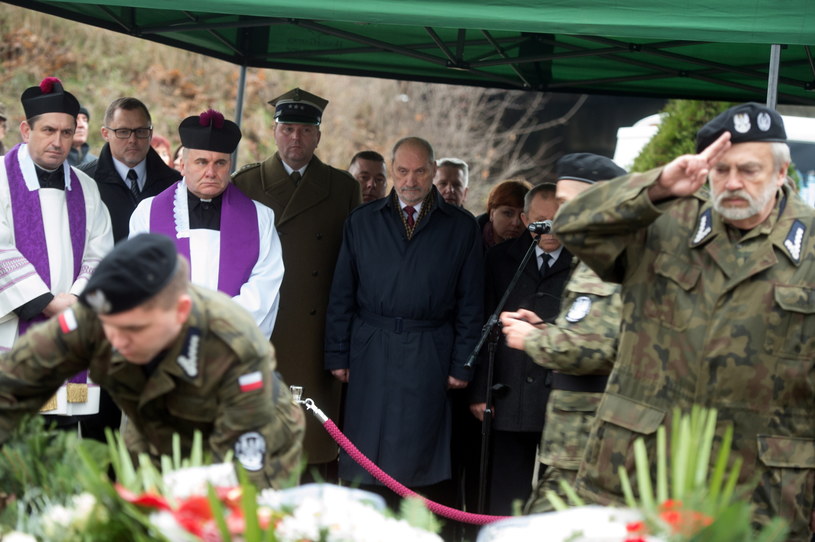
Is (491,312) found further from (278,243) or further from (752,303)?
(752,303)

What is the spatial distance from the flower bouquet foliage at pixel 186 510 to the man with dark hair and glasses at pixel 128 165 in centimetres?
354

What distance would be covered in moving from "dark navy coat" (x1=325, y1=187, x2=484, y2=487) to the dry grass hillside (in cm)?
1246

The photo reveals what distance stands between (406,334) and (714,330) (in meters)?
2.37

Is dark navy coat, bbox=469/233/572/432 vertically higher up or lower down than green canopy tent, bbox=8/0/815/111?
lower down

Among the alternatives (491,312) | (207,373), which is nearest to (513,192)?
(491,312)

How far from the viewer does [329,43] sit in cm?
766

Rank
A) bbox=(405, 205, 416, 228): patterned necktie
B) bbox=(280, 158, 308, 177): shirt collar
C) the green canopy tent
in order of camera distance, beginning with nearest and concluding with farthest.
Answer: the green canopy tent
bbox=(405, 205, 416, 228): patterned necktie
bbox=(280, 158, 308, 177): shirt collar

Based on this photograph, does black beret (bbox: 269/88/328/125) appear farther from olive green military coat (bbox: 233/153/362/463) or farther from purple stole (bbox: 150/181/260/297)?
purple stole (bbox: 150/181/260/297)

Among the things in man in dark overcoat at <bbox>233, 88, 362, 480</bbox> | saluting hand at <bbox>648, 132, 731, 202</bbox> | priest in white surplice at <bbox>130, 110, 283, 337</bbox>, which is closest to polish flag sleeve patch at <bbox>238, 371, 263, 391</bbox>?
saluting hand at <bbox>648, 132, 731, 202</bbox>

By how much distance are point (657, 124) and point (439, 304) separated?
971 centimetres

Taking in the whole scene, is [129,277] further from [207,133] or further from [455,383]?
[455,383]

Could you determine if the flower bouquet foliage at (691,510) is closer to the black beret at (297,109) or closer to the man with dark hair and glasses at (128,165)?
the man with dark hair and glasses at (128,165)

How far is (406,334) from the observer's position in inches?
224

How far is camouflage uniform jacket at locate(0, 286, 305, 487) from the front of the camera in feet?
9.42
